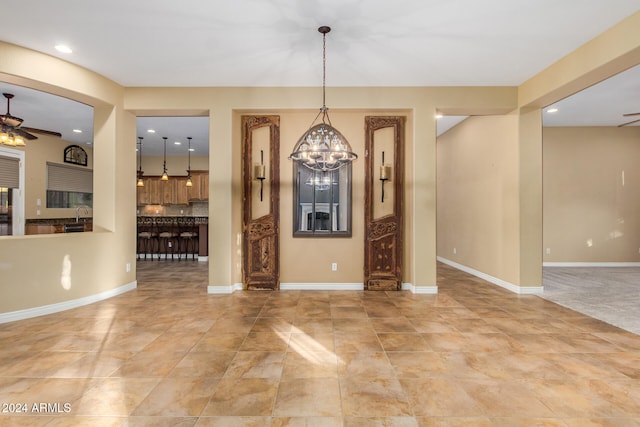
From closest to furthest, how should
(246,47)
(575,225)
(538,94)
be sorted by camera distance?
Answer: (246,47) → (538,94) → (575,225)

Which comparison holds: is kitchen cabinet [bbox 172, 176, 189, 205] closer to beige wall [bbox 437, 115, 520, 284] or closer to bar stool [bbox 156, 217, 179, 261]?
bar stool [bbox 156, 217, 179, 261]

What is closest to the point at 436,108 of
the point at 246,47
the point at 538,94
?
the point at 538,94

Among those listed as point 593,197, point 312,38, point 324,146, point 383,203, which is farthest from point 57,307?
point 593,197

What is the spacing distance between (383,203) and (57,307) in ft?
15.0

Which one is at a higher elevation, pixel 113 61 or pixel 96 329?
pixel 113 61

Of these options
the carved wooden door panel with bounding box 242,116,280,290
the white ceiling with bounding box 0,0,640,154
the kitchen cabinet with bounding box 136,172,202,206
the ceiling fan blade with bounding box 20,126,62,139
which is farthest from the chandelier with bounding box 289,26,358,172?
the ceiling fan blade with bounding box 20,126,62,139

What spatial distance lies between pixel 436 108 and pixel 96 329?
5.18 meters

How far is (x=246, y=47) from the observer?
3.54 m

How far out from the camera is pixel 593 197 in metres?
6.77

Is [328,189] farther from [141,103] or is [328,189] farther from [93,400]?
[93,400]

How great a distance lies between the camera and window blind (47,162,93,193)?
753cm

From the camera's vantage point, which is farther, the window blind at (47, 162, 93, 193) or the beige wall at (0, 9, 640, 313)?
the window blind at (47, 162, 93, 193)

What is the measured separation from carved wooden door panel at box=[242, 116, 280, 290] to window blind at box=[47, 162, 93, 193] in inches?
236

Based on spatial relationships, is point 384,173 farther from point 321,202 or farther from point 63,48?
point 63,48
